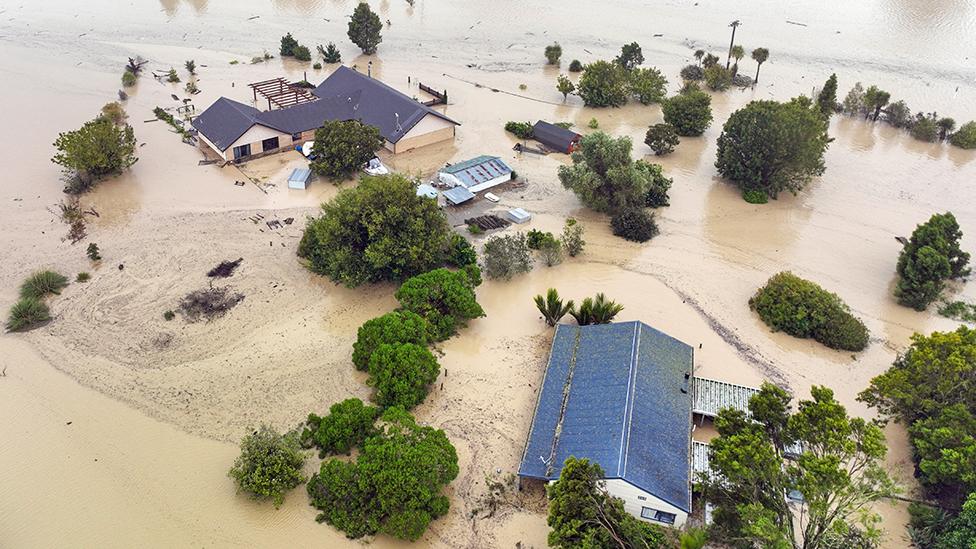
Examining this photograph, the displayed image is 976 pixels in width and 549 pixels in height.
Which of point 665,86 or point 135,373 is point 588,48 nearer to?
point 665,86

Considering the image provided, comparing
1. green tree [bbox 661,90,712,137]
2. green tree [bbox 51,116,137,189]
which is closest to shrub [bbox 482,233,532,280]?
green tree [bbox 661,90,712,137]

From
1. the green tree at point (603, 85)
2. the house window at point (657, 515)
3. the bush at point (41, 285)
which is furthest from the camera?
the green tree at point (603, 85)

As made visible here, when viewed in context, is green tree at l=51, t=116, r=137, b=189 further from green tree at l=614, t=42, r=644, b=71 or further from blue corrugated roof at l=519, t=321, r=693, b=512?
green tree at l=614, t=42, r=644, b=71

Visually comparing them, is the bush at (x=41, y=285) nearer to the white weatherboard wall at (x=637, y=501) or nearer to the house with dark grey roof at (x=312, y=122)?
the house with dark grey roof at (x=312, y=122)

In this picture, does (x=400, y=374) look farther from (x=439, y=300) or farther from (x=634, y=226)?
(x=634, y=226)

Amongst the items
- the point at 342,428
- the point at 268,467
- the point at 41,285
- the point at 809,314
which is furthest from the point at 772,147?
the point at 41,285

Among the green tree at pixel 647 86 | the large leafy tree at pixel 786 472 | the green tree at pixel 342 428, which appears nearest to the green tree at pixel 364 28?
the green tree at pixel 647 86

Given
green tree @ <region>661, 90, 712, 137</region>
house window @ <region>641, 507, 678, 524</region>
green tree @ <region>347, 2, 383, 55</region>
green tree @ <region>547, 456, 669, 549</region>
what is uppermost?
green tree @ <region>347, 2, 383, 55</region>
